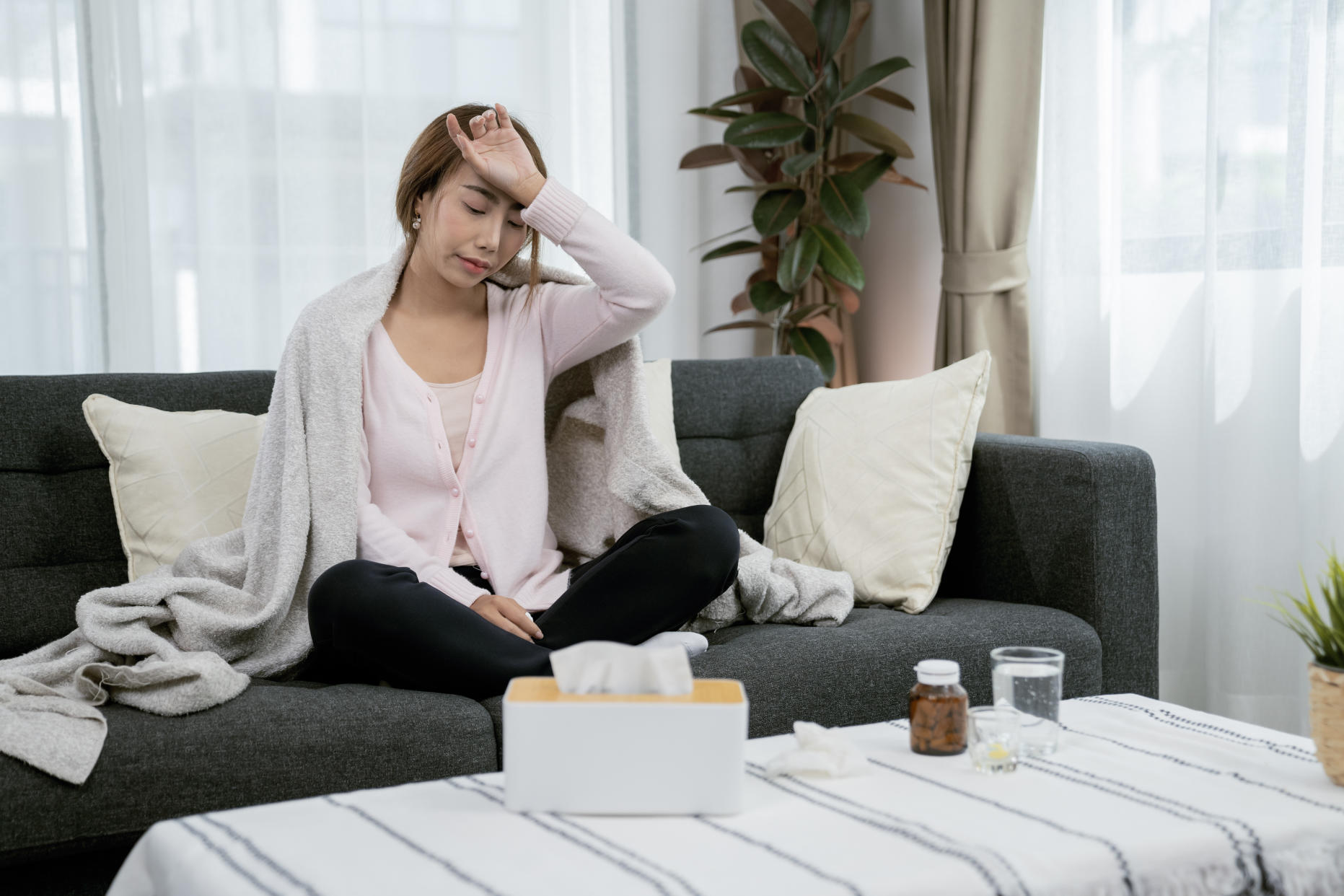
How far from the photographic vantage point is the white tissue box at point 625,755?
37.0 inches

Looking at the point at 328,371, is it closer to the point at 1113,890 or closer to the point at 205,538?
the point at 205,538

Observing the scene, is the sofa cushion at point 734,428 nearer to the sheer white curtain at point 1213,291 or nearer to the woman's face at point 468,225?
the woman's face at point 468,225

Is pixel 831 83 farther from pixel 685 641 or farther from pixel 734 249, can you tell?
pixel 685 641

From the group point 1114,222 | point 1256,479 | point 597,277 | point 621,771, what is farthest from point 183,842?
point 1114,222

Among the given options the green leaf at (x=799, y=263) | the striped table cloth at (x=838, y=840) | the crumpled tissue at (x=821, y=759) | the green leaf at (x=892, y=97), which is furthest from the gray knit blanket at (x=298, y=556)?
the green leaf at (x=892, y=97)

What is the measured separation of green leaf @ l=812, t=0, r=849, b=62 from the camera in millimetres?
3016

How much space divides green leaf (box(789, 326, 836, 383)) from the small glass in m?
2.09

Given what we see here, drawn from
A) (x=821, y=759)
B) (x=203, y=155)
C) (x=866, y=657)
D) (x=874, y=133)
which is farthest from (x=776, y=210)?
(x=821, y=759)

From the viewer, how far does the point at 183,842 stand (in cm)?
91

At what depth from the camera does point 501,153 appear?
1.79 metres

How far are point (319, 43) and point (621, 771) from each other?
2384mm

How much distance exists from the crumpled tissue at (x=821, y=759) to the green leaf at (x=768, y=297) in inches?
82.3

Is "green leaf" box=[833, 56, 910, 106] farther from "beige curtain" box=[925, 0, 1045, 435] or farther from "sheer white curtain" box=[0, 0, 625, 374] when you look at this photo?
"sheer white curtain" box=[0, 0, 625, 374]

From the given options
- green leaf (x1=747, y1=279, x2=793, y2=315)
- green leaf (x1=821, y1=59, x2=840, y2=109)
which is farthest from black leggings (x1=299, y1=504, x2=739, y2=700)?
green leaf (x1=821, y1=59, x2=840, y2=109)
